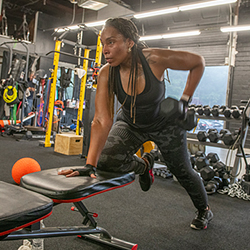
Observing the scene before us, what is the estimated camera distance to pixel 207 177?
3.06 metres

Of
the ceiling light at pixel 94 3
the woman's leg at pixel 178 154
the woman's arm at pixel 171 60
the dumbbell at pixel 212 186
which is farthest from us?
the ceiling light at pixel 94 3

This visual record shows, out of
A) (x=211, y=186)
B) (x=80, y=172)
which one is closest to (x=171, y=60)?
(x=80, y=172)

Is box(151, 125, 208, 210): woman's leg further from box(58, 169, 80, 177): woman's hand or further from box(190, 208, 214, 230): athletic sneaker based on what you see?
box(58, 169, 80, 177): woman's hand

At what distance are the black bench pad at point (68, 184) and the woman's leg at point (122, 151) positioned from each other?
0.18m

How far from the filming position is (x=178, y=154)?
167 centimetres

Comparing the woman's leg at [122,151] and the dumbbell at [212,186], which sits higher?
the woman's leg at [122,151]

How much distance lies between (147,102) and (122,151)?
33 cm

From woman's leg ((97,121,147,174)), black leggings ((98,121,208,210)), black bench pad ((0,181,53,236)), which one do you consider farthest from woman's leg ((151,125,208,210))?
black bench pad ((0,181,53,236))

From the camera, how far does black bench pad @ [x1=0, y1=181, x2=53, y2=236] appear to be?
74 cm

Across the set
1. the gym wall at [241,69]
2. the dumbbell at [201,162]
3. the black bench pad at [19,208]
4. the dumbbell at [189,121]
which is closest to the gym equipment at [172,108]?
the dumbbell at [189,121]

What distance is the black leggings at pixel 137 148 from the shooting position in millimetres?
1517

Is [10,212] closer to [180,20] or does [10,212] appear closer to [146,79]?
[146,79]

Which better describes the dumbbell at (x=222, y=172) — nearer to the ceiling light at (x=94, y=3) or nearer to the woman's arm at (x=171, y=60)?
the woman's arm at (x=171, y=60)

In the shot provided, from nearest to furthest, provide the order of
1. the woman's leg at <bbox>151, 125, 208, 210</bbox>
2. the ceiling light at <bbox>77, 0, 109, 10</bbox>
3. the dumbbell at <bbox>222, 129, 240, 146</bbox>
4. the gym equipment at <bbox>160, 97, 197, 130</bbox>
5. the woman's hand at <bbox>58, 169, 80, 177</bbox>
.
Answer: the woman's hand at <bbox>58, 169, 80, 177</bbox> → the gym equipment at <bbox>160, 97, 197, 130</bbox> → the woman's leg at <bbox>151, 125, 208, 210</bbox> → the dumbbell at <bbox>222, 129, 240, 146</bbox> → the ceiling light at <bbox>77, 0, 109, 10</bbox>
